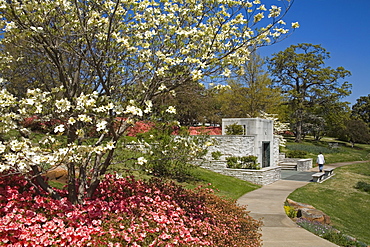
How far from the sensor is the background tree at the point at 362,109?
5747cm

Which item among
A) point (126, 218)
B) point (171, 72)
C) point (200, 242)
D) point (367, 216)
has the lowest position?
point (367, 216)

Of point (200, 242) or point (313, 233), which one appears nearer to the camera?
point (200, 242)

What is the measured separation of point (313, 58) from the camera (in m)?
37.4

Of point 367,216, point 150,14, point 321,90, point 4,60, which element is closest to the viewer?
point 150,14

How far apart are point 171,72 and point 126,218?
7.84 ft

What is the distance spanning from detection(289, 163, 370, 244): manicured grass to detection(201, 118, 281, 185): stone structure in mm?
1758

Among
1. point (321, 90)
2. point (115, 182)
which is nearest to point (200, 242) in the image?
point (115, 182)

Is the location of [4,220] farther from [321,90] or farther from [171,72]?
[321,90]

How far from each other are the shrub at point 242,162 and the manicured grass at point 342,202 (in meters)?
2.56

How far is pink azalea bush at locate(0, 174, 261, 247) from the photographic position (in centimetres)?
381

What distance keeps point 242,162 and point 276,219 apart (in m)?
7.29

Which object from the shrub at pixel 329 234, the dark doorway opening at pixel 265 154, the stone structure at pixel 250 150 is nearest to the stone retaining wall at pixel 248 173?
the stone structure at pixel 250 150

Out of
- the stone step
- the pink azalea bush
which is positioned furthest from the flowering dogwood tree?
the stone step

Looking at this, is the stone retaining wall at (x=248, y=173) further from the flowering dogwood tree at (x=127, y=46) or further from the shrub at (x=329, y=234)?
Result: the flowering dogwood tree at (x=127, y=46)
